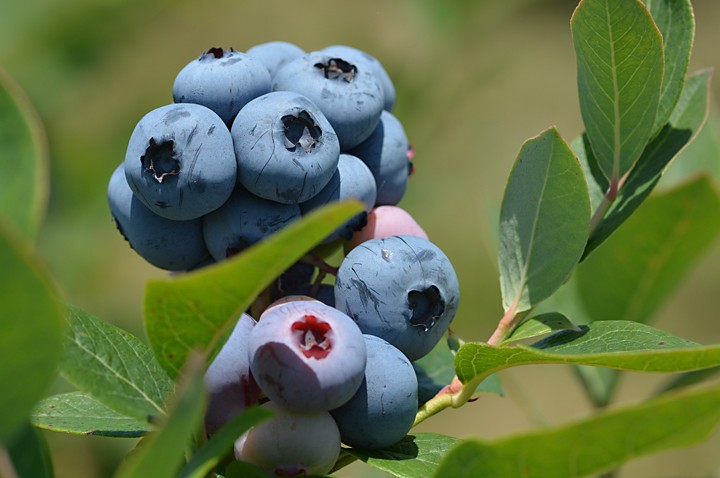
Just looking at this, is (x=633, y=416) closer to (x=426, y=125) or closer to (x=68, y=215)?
Answer: (x=426, y=125)

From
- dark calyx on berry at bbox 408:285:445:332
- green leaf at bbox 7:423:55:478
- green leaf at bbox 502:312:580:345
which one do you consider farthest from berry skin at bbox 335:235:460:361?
green leaf at bbox 7:423:55:478

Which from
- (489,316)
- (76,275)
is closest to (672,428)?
(76,275)

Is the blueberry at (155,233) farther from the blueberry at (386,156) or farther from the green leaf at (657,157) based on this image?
the green leaf at (657,157)

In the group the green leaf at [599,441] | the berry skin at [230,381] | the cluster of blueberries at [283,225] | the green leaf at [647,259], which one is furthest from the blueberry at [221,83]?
the green leaf at [647,259]

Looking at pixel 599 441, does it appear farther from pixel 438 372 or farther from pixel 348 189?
pixel 438 372

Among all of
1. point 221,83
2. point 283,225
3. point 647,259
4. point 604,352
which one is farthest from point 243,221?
point 647,259
